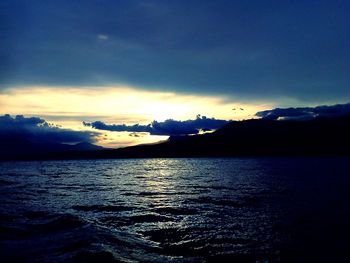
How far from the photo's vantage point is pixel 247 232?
2333cm

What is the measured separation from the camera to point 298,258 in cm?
1769

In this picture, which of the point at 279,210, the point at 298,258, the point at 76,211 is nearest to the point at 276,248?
the point at 298,258

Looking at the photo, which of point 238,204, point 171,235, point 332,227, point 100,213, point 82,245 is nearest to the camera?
point 82,245

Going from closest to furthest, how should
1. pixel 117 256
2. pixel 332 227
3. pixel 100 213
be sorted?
1. pixel 117 256
2. pixel 332 227
3. pixel 100 213

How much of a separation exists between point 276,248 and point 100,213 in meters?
Answer: 17.8

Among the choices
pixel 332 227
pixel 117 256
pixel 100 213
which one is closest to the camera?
pixel 117 256

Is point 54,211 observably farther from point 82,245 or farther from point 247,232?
point 247,232

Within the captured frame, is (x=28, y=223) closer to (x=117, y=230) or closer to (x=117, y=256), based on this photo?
(x=117, y=230)

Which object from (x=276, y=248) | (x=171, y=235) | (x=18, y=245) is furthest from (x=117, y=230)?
(x=276, y=248)

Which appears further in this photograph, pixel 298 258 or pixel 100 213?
pixel 100 213

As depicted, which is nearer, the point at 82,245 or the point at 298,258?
the point at 298,258

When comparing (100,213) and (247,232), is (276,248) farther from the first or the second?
(100,213)

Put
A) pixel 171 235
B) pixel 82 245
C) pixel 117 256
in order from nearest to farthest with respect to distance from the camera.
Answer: pixel 117 256 → pixel 82 245 → pixel 171 235

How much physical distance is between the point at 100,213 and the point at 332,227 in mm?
19949
